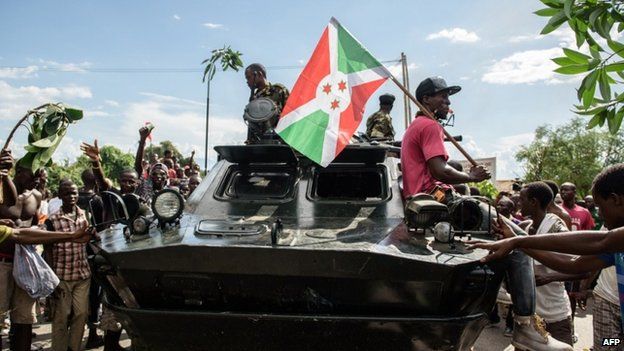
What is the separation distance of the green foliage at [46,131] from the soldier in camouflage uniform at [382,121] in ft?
14.7

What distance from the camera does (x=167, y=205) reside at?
3762 millimetres

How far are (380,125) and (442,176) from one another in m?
3.97

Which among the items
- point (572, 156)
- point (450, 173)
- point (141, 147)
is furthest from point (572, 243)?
point (572, 156)

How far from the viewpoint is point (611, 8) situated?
235 centimetres

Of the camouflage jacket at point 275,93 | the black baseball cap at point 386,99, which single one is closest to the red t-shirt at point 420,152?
the camouflage jacket at point 275,93

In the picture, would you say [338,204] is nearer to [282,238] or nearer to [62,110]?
[282,238]

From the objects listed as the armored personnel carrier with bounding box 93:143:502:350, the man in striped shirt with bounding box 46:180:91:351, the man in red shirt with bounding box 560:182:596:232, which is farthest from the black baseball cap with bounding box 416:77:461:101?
the man in red shirt with bounding box 560:182:596:232

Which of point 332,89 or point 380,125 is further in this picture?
point 380,125

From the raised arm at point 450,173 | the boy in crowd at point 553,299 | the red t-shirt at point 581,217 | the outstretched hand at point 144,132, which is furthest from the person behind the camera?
the red t-shirt at point 581,217

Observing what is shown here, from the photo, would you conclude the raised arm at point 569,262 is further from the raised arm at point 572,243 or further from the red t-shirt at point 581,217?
the red t-shirt at point 581,217

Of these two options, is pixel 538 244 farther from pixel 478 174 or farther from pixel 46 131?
pixel 46 131

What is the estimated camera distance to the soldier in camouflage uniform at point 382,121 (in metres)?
7.66

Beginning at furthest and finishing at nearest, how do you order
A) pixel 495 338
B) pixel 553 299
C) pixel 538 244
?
pixel 495 338 < pixel 553 299 < pixel 538 244

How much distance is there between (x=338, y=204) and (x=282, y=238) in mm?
1266
